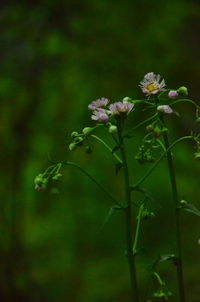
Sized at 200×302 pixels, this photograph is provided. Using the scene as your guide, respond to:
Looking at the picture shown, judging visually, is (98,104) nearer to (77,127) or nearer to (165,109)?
(165,109)

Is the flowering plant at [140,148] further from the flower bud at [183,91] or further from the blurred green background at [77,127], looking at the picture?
the blurred green background at [77,127]

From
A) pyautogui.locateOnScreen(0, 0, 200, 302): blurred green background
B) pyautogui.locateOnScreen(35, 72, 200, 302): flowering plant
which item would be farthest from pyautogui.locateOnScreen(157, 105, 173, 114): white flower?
pyautogui.locateOnScreen(0, 0, 200, 302): blurred green background

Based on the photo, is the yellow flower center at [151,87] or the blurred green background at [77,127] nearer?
the yellow flower center at [151,87]

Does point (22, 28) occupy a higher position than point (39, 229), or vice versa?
point (22, 28)

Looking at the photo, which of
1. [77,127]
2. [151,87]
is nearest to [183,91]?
[151,87]

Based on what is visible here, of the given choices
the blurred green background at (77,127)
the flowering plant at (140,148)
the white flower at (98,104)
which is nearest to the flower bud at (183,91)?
the flowering plant at (140,148)

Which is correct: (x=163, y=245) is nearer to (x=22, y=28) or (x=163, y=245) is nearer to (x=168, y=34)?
(x=168, y=34)

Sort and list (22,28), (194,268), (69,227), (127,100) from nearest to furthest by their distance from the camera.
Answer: (127,100), (194,268), (22,28), (69,227)

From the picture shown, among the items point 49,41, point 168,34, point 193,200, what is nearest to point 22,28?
point 49,41
